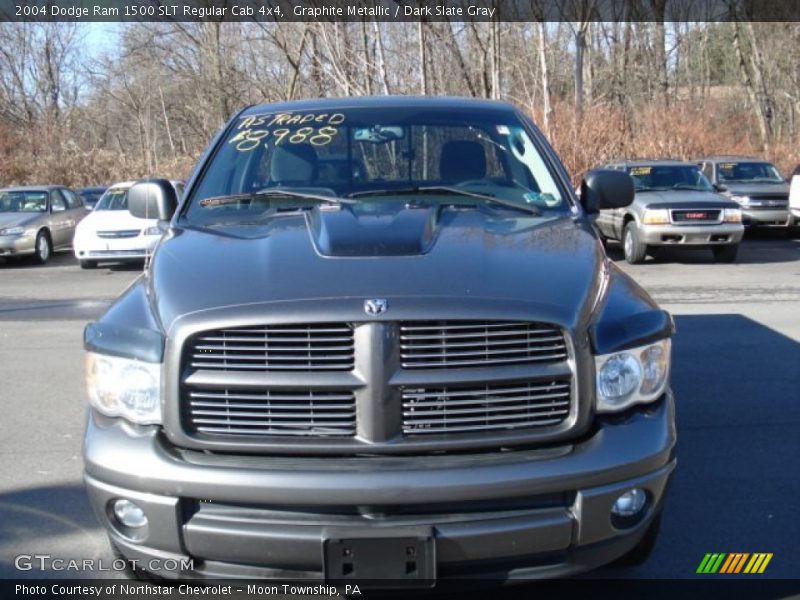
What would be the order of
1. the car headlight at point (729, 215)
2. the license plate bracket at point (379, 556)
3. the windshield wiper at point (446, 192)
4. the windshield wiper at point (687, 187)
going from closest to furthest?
the license plate bracket at point (379, 556) < the windshield wiper at point (446, 192) < the car headlight at point (729, 215) < the windshield wiper at point (687, 187)

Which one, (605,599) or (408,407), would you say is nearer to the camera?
(408,407)

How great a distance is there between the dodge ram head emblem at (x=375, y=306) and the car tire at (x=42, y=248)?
52.0ft

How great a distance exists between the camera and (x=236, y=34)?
34.0m

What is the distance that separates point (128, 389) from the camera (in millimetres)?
3113

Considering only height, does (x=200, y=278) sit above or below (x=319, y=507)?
above

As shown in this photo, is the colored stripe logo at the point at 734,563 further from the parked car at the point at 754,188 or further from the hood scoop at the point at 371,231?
the parked car at the point at 754,188

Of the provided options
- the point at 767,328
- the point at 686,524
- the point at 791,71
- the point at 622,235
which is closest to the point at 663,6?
the point at 791,71

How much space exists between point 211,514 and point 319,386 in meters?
0.52

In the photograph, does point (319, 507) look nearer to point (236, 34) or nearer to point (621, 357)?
point (621, 357)

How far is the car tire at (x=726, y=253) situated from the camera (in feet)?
49.3

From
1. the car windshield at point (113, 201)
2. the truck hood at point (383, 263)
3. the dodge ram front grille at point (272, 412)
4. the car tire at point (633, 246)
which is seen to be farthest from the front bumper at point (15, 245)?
the dodge ram front grille at point (272, 412)

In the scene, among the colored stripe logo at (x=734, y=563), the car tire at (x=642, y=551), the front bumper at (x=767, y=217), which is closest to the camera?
the car tire at (x=642, y=551)

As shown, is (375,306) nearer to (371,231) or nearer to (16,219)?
(371,231)

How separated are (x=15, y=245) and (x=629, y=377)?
15845 millimetres
